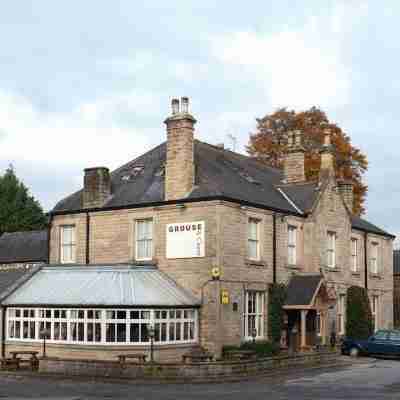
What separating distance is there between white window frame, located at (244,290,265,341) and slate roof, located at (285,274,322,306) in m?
1.37

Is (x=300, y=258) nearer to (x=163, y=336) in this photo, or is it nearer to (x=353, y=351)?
(x=353, y=351)

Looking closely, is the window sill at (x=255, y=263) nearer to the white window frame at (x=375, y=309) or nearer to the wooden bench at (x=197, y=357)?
the wooden bench at (x=197, y=357)

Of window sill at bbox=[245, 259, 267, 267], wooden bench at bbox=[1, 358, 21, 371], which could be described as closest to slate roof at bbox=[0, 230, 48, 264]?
window sill at bbox=[245, 259, 267, 267]

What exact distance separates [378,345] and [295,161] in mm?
10203

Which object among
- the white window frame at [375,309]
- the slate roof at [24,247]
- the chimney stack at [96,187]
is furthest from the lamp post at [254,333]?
the slate roof at [24,247]

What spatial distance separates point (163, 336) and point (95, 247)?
6493mm

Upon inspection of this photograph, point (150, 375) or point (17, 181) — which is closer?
point (150, 375)

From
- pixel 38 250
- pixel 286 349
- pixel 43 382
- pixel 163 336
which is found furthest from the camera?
pixel 38 250

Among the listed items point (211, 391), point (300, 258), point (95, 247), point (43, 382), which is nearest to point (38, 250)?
point (95, 247)

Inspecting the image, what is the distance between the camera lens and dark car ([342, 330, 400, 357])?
116 ft

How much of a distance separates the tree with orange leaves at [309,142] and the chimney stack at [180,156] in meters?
20.8

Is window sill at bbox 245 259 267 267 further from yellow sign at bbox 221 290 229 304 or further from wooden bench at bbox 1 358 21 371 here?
wooden bench at bbox 1 358 21 371

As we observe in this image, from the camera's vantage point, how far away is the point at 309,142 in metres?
52.7

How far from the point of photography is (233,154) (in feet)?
134
